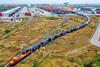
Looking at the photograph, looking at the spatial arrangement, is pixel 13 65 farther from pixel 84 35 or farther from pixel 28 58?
pixel 84 35

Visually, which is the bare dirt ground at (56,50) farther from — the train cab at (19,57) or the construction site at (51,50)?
the train cab at (19,57)

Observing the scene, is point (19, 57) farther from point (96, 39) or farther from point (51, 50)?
point (96, 39)

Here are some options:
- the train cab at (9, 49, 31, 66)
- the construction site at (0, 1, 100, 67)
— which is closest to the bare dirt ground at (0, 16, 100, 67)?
the construction site at (0, 1, 100, 67)

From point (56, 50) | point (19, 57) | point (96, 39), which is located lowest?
point (96, 39)

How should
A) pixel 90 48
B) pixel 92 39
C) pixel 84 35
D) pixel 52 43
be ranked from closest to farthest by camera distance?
pixel 90 48 < pixel 52 43 < pixel 92 39 < pixel 84 35

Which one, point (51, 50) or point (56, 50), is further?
point (56, 50)

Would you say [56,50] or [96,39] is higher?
[56,50]

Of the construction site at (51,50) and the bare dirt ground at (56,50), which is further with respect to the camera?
the bare dirt ground at (56,50)

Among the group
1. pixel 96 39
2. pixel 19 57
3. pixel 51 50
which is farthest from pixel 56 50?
pixel 96 39

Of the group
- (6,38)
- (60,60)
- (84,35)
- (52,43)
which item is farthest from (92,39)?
(6,38)

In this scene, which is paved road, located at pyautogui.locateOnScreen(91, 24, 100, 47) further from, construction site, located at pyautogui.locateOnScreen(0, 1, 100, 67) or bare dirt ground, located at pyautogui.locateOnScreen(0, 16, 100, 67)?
bare dirt ground, located at pyautogui.locateOnScreen(0, 16, 100, 67)

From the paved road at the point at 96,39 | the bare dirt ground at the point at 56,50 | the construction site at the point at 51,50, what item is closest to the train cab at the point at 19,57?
the construction site at the point at 51,50
